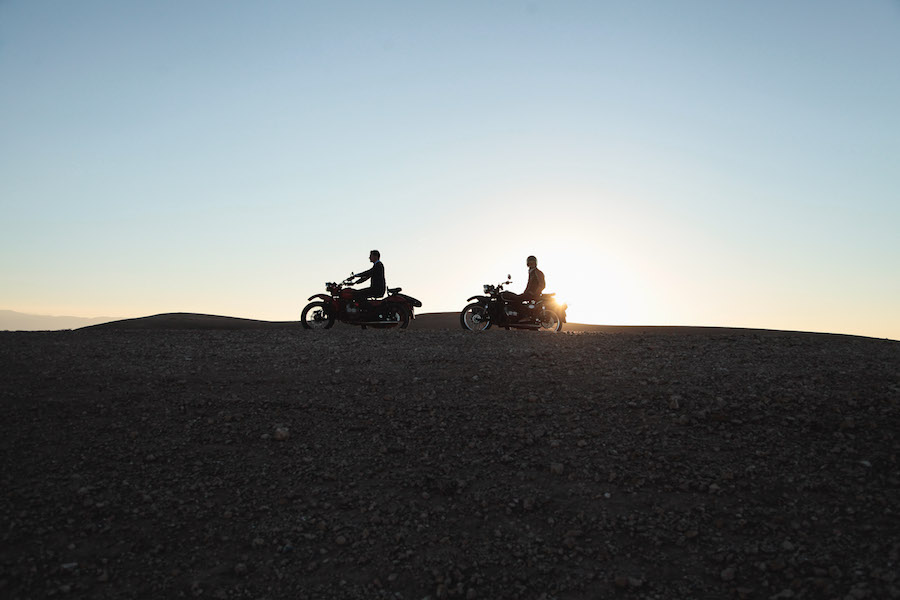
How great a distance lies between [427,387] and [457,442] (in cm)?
192

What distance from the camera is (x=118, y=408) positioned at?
9258 millimetres

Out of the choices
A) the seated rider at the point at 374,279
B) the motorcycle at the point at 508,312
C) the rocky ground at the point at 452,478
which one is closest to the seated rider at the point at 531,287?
the motorcycle at the point at 508,312

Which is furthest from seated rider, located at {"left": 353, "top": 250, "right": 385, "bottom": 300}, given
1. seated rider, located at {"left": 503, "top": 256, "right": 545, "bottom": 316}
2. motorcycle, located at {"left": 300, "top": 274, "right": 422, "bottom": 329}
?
seated rider, located at {"left": 503, "top": 256, "right": 545, "bottom": 316}

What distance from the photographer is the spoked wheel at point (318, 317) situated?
1742 cm

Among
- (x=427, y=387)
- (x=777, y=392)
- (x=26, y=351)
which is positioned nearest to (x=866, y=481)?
(x=777, y=392)

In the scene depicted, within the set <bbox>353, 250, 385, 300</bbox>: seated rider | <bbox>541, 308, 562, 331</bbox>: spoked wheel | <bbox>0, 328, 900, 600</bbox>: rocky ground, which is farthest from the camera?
<bbox>541, 308, 562, 331</bbox>: spoked wheel

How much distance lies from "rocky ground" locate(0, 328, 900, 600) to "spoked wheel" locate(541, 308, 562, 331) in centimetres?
619

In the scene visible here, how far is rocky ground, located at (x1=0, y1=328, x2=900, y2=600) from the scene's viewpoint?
6008 millimetres

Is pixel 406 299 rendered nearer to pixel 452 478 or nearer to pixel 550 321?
pixel 550 321

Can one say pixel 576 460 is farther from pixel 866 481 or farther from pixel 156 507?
pixel 156 507

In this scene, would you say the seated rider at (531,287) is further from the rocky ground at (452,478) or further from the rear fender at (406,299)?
the rocky ground at (452,478)

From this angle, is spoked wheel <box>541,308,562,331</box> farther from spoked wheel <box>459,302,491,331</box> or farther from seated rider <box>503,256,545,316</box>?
spoked wheel <box>459,302,491,331</box>

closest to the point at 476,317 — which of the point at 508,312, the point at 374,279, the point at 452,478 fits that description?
the point at 508,312

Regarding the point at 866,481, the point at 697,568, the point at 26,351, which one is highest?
the point at 26,351
